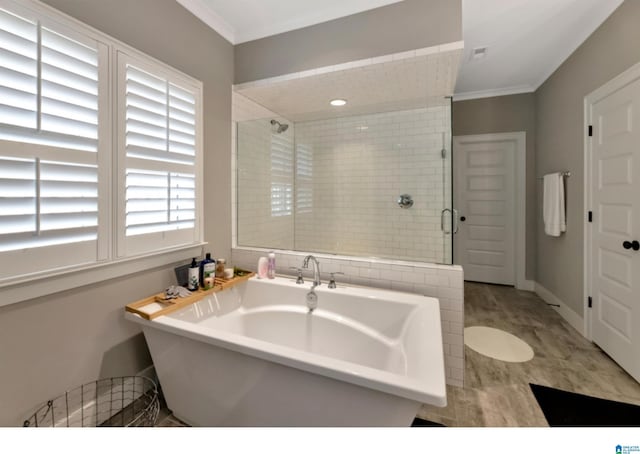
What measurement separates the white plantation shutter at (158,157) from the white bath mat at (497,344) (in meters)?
2.50

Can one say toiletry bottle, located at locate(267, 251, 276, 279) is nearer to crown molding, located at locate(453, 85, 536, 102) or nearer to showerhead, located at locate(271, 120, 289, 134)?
showerhead, located at locate(271, 120, 289, 134)

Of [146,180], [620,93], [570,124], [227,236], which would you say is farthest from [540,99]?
[146,180]

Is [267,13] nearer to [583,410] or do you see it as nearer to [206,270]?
[206,270]

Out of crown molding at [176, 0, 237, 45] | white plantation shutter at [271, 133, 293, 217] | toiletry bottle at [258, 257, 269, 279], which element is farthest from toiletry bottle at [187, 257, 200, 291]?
crown molding at [176, 0, 237, 45]

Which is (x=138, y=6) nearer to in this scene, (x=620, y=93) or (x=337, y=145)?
(x=337, y=145)

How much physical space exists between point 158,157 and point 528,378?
2.91 metres

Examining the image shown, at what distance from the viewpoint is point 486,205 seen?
3971mm

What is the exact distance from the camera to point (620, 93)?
209 centimetres

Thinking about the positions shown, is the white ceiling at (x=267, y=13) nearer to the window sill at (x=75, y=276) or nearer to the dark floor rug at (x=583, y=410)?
the window sill at (x=75, y=276)

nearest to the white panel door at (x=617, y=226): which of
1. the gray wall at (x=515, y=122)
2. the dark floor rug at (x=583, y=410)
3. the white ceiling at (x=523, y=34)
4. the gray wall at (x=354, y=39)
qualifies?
the dark floor rug at (x=583, y=410)

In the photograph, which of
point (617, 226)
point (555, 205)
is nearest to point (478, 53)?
point (555, 205)

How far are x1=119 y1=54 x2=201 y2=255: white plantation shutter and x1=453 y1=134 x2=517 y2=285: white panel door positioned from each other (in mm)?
3529

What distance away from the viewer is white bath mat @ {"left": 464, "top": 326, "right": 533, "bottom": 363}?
224cm

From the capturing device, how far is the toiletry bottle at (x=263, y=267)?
229cm
